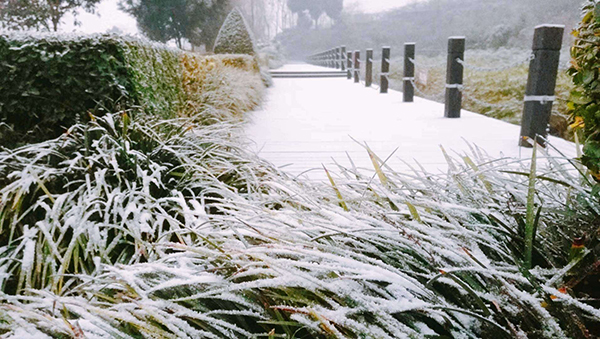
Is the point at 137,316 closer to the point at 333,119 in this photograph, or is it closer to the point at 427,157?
the point at 427,157

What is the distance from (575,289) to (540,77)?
281 centimetres

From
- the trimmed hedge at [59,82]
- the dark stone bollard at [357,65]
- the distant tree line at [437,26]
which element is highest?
the distant tree line at [437,26]

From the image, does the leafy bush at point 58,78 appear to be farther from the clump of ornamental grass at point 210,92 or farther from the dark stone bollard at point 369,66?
the dark stone bollard at point 369,66

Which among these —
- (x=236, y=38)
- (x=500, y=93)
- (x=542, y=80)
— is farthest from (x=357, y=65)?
(x=542, y=80)

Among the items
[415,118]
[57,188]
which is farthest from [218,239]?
[415,118]

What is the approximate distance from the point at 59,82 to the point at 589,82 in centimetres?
290

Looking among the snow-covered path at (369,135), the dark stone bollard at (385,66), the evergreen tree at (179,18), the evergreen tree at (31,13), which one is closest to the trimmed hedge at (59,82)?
the snow-covered path at (369,135)

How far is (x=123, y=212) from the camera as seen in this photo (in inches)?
66.6

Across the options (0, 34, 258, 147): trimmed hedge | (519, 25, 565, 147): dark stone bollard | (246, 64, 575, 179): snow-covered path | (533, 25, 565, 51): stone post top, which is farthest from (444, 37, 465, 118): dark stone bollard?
(0, 34, 258, 147): trimmed hedge

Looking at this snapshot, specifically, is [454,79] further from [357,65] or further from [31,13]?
[31,13]

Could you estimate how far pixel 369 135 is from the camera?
13.3 feet

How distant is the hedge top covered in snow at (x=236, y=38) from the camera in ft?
32.8

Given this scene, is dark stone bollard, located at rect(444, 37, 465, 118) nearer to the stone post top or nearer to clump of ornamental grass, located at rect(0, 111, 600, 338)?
the stone post top

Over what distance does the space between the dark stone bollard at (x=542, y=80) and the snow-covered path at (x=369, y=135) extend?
0.65 ft
